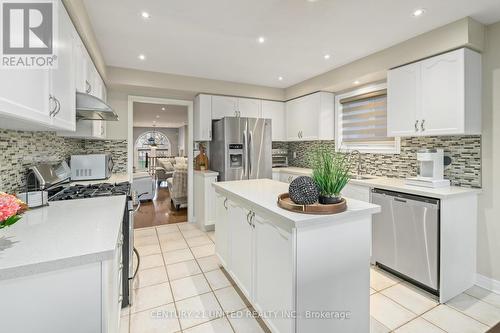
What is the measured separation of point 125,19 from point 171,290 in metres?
2.59

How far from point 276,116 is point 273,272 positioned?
3573 mm

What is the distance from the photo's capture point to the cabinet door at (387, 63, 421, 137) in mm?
2521

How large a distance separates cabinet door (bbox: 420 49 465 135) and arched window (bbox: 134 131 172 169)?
463 inches

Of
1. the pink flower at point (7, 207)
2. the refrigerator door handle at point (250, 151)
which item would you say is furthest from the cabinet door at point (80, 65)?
the refrigerator door handle at point (250, 151)

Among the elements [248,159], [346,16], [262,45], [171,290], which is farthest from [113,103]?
[346,16]

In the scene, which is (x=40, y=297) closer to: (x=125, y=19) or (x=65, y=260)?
(x=65, y=260)

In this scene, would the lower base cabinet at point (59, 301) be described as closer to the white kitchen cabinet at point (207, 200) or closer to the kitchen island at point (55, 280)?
the kitchen island at point (55, 280)

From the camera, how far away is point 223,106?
4.13 m

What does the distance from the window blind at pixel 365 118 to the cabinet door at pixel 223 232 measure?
244cm

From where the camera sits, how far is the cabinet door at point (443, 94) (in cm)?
218

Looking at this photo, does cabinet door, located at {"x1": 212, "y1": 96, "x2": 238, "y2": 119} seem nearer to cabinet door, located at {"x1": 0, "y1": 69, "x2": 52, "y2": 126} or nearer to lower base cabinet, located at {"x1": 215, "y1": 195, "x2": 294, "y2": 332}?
lower base cabinet, located at {"x1": 215, "y1": 195, "x2": 294, "y2": 332}

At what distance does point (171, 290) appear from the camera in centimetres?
228

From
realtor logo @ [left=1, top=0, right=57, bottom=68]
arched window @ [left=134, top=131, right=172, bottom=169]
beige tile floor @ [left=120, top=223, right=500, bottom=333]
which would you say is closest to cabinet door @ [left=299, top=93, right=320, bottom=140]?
beige tile floor @ [left=120, top=223, right=500, bottom=333]

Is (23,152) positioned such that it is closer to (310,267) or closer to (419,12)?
(310,267)
